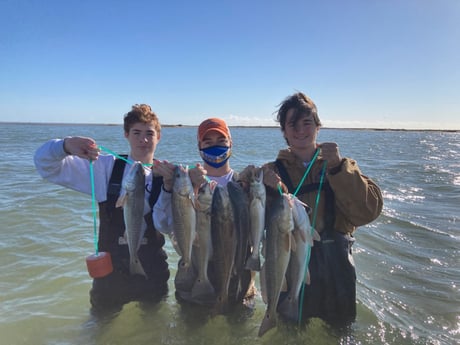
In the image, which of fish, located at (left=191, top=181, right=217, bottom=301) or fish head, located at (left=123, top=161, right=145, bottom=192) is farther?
fish head, located at (left=123, top=161, right=145, bottom=192)

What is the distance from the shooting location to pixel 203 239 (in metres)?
4.08

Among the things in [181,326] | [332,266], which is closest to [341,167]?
[332,266]

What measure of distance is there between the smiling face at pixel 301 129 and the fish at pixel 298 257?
33.3 inches

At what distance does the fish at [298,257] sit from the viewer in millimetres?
3834

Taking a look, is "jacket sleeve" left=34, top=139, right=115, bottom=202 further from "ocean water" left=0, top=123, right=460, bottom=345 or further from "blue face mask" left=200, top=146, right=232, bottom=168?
"ocean water" left=0, top=123, right=460, bottom=345

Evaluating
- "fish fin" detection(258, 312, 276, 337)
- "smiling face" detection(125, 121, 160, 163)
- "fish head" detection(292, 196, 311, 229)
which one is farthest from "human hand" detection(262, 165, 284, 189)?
"smiling face" detection(125, 121, 160, 163)

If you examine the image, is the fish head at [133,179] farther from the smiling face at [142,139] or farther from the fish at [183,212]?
the smiling face at [142,139]

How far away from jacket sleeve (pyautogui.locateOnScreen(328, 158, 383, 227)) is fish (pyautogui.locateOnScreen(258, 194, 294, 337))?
711 millimetres

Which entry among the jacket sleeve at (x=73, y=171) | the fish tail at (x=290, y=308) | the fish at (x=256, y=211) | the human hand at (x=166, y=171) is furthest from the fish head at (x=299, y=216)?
the jacket sleeve at (x=73, y=171)

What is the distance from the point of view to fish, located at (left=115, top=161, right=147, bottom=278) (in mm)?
4250

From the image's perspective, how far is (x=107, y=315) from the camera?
525 cm

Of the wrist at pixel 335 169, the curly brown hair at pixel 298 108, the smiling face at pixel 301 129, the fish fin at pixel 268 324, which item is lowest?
the fish fin at pixel 268 324

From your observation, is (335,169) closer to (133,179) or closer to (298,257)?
(298,257)

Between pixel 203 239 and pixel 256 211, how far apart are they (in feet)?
2.44
